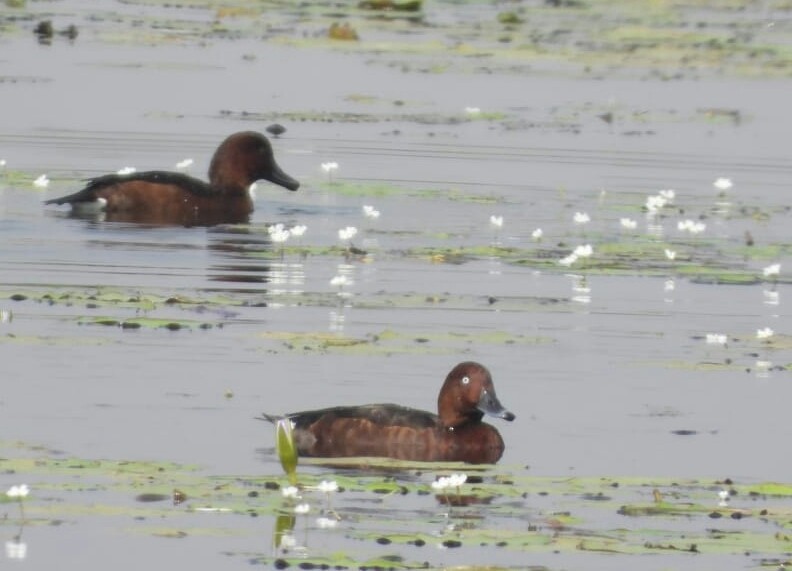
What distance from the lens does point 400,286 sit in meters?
15.1

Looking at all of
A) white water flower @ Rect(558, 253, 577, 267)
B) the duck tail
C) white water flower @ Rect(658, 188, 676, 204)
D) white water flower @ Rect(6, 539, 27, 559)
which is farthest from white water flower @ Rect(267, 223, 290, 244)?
white water flower @ Rect(6, 539, 27, 559)

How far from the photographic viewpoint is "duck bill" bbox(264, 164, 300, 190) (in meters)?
20.0

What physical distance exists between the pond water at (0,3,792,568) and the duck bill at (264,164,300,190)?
0.70ft

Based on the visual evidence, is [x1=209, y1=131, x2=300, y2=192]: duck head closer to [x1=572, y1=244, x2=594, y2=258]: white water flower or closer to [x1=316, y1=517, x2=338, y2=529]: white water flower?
[x1=572, y1=244, x2=594, y2=258]: white water flower

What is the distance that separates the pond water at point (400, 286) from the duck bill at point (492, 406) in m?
0.21

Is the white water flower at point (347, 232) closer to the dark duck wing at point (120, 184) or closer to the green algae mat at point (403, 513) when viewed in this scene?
the dark duck wing at point (120, 184)

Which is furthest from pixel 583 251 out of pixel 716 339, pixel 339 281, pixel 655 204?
pixel 655 204

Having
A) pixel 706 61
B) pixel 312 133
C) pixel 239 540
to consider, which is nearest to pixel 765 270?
pixel 239 540

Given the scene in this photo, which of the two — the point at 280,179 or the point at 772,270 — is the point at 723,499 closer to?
the point at 772,270

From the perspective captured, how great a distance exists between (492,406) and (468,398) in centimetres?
14

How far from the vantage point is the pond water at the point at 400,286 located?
11062 mm

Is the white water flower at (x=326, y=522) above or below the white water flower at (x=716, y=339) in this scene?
below

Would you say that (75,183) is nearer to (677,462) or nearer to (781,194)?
(781,194)

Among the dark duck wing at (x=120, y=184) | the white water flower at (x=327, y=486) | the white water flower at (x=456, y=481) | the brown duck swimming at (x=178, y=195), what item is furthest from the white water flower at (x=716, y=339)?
the dark duck wing at (x=120, y=184)
